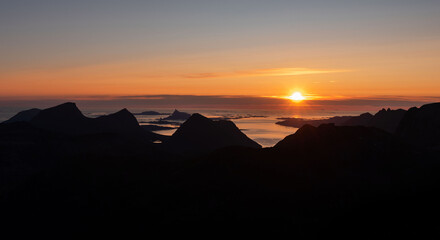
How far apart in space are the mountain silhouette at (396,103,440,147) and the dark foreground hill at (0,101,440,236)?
31.9 metres

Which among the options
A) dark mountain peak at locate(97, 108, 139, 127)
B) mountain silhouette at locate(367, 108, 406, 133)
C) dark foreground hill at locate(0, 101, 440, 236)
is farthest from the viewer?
dark mountain peak at locate(97, 108, 139, 127)

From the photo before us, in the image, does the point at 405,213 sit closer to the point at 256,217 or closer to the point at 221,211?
the point at 256,217

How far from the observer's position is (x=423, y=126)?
92.1 metres

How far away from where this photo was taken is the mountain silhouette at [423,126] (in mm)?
87875

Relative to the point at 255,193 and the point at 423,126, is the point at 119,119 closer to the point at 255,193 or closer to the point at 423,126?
the point at 423,126

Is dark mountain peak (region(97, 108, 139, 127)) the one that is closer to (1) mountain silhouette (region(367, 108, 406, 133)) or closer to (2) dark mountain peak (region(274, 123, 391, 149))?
(1) mountain silhouette (region(367, 108, 406, 133))

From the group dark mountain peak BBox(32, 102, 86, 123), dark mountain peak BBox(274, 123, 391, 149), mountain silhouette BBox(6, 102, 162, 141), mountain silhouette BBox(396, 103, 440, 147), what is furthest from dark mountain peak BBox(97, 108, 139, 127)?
dark mountain peak BBox(274, 123, 391, 149)

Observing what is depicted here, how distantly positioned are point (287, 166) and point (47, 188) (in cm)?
3893

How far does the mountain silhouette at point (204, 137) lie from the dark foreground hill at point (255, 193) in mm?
72739

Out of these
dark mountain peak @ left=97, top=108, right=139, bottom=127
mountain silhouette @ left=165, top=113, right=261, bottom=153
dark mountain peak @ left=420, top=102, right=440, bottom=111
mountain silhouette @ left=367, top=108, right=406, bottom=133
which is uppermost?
dark mountain peak @ left=420, top=102, right=440, bottom=111

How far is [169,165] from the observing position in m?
62.2

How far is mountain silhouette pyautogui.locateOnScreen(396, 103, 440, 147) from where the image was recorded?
87875 millimetres

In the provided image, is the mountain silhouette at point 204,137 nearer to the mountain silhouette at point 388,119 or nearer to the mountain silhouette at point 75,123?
the mountain silhouette at point 75,123

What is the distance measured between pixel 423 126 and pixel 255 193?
66198 mm
